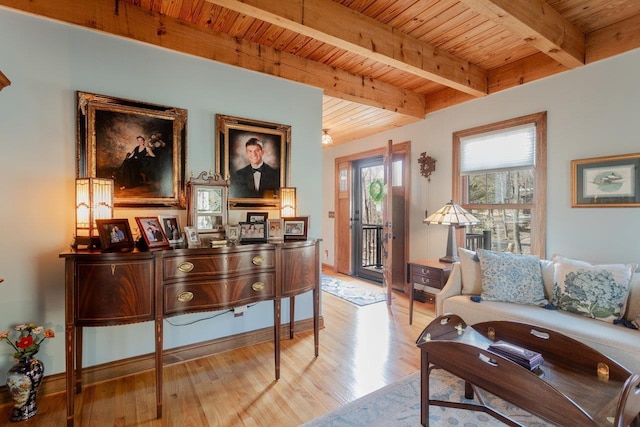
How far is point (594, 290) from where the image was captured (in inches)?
83.7

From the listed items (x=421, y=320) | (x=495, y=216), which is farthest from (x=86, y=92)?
(x=495, y=216)

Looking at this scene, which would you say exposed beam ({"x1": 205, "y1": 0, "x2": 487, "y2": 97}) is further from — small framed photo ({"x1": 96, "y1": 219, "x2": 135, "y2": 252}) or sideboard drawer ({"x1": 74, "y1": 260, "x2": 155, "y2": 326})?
sideboard drawer ({"x1": 74, "y1": 260, "x2": 155, "y2": 326})

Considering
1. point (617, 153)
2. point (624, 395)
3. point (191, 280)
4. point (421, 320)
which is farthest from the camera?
point (421, 320)

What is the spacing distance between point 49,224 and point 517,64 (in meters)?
4.25

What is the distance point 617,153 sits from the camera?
257cm

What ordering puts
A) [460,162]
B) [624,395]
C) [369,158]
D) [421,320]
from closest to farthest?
[624,395]
[421,320]
[460,162]
[369,158]

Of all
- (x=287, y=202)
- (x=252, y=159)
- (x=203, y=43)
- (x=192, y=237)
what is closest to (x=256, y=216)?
(x=287, y=202)

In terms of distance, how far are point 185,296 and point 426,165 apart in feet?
10.7

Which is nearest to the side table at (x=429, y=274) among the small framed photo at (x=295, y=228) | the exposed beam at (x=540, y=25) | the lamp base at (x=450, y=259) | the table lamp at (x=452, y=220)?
the lamp base at (x=450, y=259)

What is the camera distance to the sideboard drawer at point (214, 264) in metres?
1.94

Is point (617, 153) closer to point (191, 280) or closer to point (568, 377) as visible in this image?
point (568, 377)

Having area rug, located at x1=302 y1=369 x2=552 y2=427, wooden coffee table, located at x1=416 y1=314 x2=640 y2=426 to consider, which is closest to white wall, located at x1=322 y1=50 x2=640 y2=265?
wooden coffee table, located at x1=416 y1=314 x2=640 y2=426

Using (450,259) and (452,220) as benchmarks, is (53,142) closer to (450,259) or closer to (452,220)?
(452,220)

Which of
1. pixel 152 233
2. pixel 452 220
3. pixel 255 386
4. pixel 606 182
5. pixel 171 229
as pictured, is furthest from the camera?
pixel 452 220
